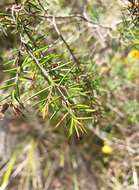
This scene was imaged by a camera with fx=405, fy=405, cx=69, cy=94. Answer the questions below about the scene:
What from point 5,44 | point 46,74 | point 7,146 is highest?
point 5,44

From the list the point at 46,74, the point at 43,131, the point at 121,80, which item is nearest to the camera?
the point at 46,74

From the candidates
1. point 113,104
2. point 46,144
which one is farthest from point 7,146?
point 113,104

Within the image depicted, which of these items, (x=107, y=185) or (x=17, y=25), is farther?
(x=107, y=185)

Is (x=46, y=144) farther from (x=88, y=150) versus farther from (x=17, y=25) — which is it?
(x=17, y=25)

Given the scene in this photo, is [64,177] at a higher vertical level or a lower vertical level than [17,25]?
higher

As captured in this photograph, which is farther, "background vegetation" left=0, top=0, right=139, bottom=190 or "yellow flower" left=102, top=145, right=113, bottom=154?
"yellow flower" left=102, top=145, right=113, bottom=154

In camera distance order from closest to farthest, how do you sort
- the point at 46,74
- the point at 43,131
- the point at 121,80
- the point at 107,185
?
the point at 46,74
the point at 121,80
the point at 107,185
the point at 43,131

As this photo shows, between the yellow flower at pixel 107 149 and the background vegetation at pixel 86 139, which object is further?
the yellow flower at pixel 107 149

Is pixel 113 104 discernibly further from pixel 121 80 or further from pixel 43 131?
pixel 43 131

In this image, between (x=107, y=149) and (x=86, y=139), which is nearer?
(x=107, y=149)

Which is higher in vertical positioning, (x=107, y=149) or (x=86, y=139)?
(x=86, y=139)
